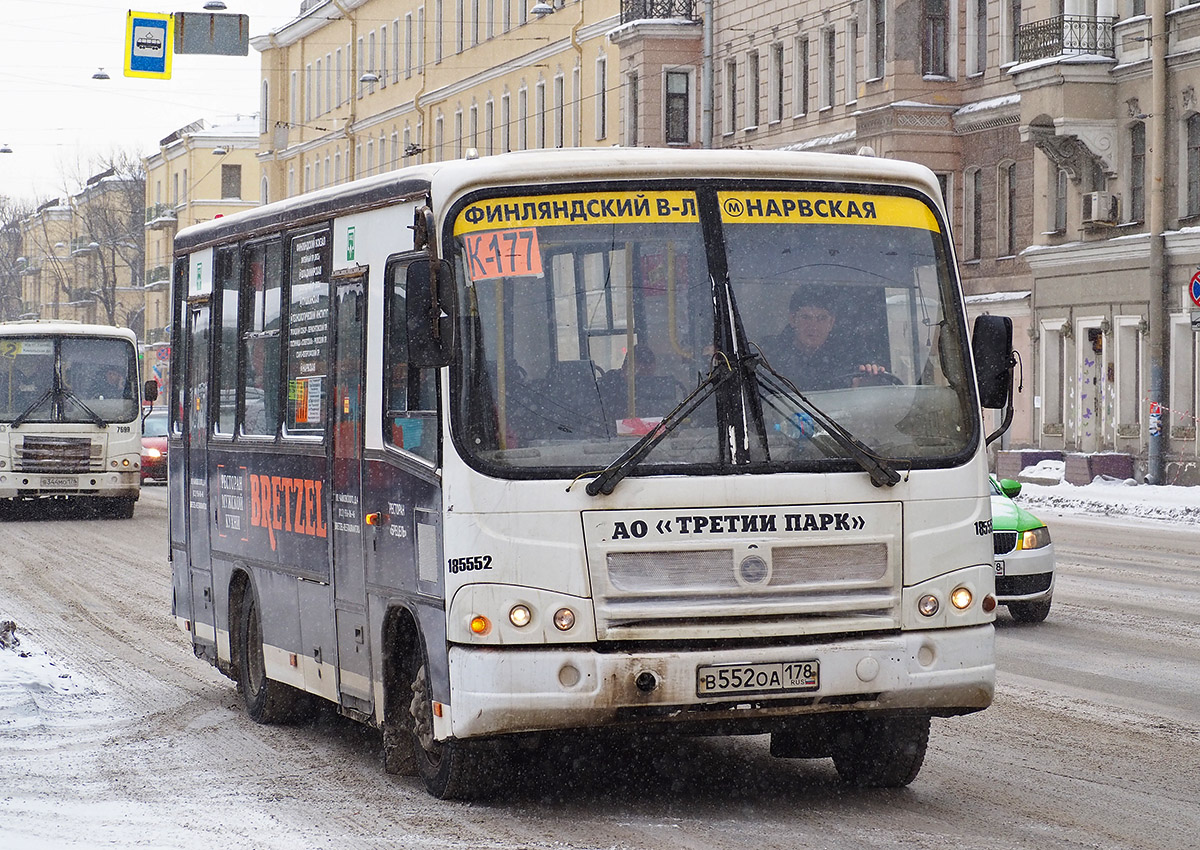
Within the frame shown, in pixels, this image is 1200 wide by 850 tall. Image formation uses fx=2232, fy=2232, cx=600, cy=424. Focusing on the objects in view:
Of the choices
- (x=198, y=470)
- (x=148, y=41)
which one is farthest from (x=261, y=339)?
(x=148, y=41)

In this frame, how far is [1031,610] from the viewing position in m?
15.6

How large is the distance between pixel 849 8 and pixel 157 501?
1966 centimetres

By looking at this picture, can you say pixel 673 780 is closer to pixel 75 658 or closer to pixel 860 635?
pixel 860 635

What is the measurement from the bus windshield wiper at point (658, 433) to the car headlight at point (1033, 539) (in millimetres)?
7635

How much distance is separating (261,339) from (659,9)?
45.6 m

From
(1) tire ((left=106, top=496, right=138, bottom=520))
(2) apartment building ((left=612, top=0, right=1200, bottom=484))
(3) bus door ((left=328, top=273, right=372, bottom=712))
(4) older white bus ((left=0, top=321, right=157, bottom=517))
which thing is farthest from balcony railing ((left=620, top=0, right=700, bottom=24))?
(3) bus door ((left=328, top=273, right=372, bottom=712))

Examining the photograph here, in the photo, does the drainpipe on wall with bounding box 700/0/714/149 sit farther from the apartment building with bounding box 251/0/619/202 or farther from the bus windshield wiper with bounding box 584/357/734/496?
the bus windshield wiper with bounding box 584/357/734/496

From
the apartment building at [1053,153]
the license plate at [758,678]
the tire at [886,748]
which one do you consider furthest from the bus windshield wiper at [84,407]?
the license plate at [758,678]

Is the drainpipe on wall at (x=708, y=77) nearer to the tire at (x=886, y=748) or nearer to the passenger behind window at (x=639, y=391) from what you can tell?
the tire at (x=886, y=748)

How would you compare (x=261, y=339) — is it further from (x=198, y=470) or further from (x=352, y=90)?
(x=352, y=90)

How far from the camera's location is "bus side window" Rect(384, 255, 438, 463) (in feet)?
27.5

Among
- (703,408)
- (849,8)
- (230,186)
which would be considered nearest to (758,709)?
(703,408)

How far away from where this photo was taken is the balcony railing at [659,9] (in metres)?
55.4

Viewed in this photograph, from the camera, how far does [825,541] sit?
816cm
